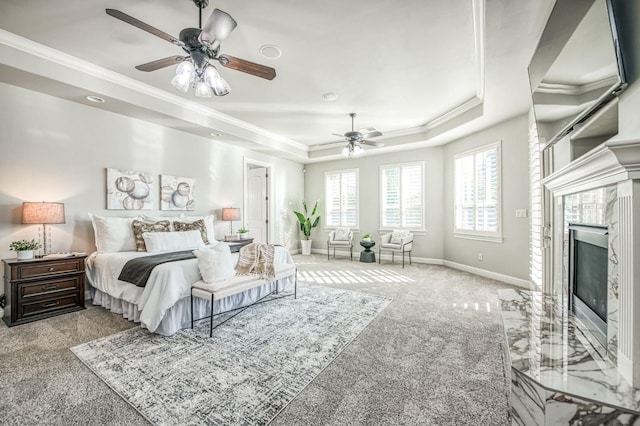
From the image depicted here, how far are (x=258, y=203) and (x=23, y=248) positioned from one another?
14.7ft

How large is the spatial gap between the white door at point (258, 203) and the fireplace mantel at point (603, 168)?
5.83 meters

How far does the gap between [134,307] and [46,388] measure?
114 centimetres

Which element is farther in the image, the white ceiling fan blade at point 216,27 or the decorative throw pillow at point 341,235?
the decorative throw pillow at point 341,235

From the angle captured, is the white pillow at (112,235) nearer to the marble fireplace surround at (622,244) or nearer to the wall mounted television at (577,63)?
the marble fireplace surround at (622,244)

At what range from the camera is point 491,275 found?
4.84 meters

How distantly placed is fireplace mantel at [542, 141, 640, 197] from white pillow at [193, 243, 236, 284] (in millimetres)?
2989

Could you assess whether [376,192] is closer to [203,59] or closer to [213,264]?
[213,264]

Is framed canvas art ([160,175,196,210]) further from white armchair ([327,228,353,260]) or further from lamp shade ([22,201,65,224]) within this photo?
white armchair ([327,228,353,260])

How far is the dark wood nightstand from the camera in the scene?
2889 mm

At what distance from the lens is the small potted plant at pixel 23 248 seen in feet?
Result: 9.76

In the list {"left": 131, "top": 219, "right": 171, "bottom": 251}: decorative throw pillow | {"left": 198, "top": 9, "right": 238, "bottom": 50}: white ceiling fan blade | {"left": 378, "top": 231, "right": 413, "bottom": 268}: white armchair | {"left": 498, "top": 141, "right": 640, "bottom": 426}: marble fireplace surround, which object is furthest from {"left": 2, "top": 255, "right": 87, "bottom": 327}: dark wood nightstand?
{"left": 378, "top": 231, "right": 413, "bottom": 268}: white armchair

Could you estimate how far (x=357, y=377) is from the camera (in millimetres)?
1994

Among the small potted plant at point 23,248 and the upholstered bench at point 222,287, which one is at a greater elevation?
the small potted plant at point 23,248

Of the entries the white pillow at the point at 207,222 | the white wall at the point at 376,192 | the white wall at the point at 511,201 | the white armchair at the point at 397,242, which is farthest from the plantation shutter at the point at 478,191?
the white pillow at the point at 207,222
